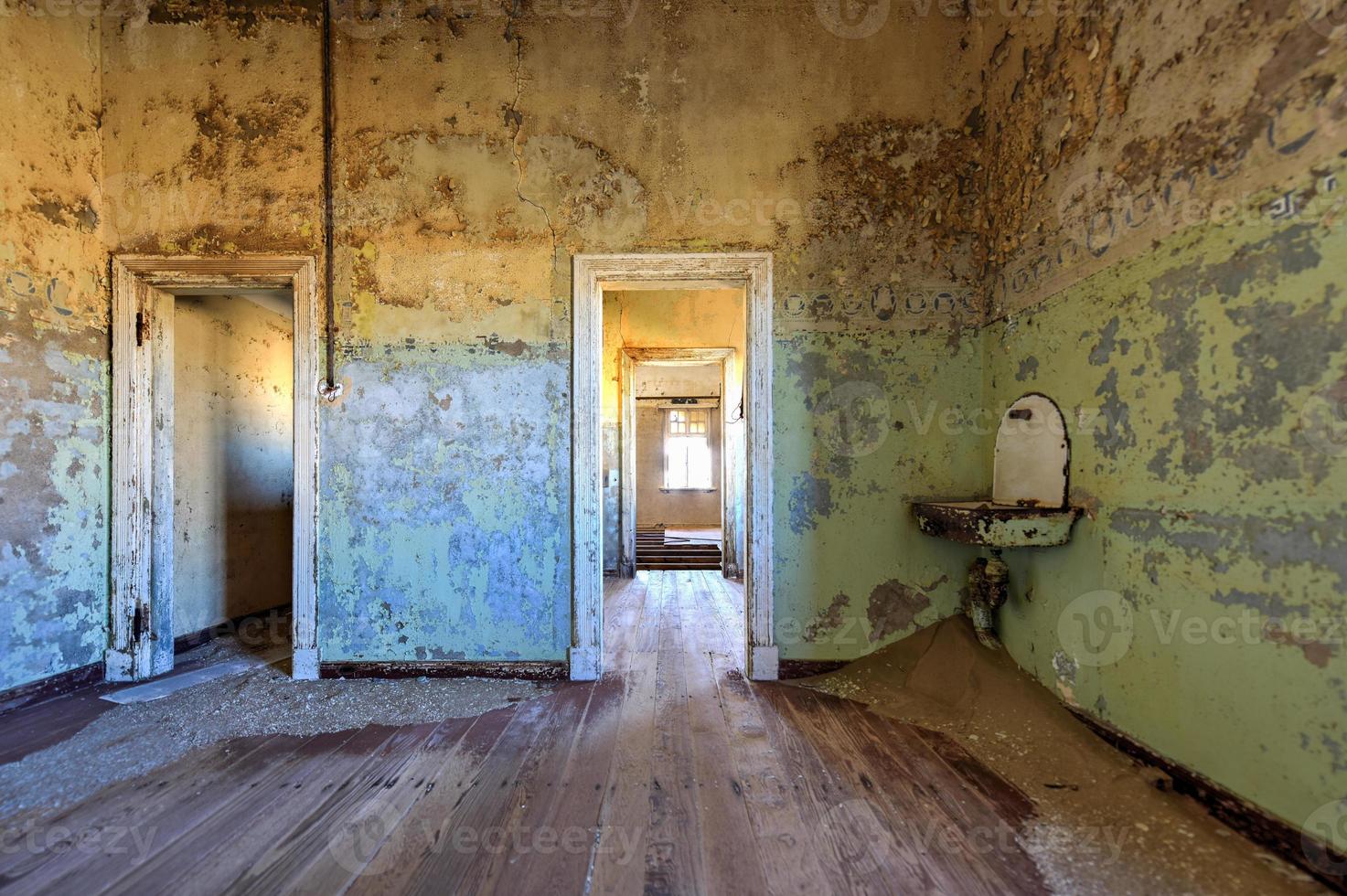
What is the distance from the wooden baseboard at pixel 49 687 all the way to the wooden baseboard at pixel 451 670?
40.1 inches

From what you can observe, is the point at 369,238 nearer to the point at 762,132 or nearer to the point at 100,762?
the point at 762,132

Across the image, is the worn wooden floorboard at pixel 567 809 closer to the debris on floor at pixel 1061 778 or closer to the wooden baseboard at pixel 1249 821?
the debris on floor at pixel 1061 778

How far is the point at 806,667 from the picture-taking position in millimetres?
2582

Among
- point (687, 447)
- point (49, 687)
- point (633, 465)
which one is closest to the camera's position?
point (49, 687)

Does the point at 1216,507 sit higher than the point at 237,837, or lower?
higher

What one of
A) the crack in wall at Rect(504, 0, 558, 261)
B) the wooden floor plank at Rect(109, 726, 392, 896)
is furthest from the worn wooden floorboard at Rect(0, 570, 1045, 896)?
the crack in wall at Rect(504, 0, 558, 261)

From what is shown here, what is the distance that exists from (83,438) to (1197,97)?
4517mm

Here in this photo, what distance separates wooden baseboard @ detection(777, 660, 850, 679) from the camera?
102 inches

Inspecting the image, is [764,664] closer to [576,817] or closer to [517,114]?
[576,817]

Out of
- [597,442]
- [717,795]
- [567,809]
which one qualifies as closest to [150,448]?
[597,442]

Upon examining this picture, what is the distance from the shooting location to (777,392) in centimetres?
260

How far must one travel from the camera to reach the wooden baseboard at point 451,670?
258 cm

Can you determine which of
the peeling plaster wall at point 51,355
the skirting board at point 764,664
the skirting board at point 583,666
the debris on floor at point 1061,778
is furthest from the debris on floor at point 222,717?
the debris on floor at point 1061,778

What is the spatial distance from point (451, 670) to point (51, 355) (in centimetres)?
227
